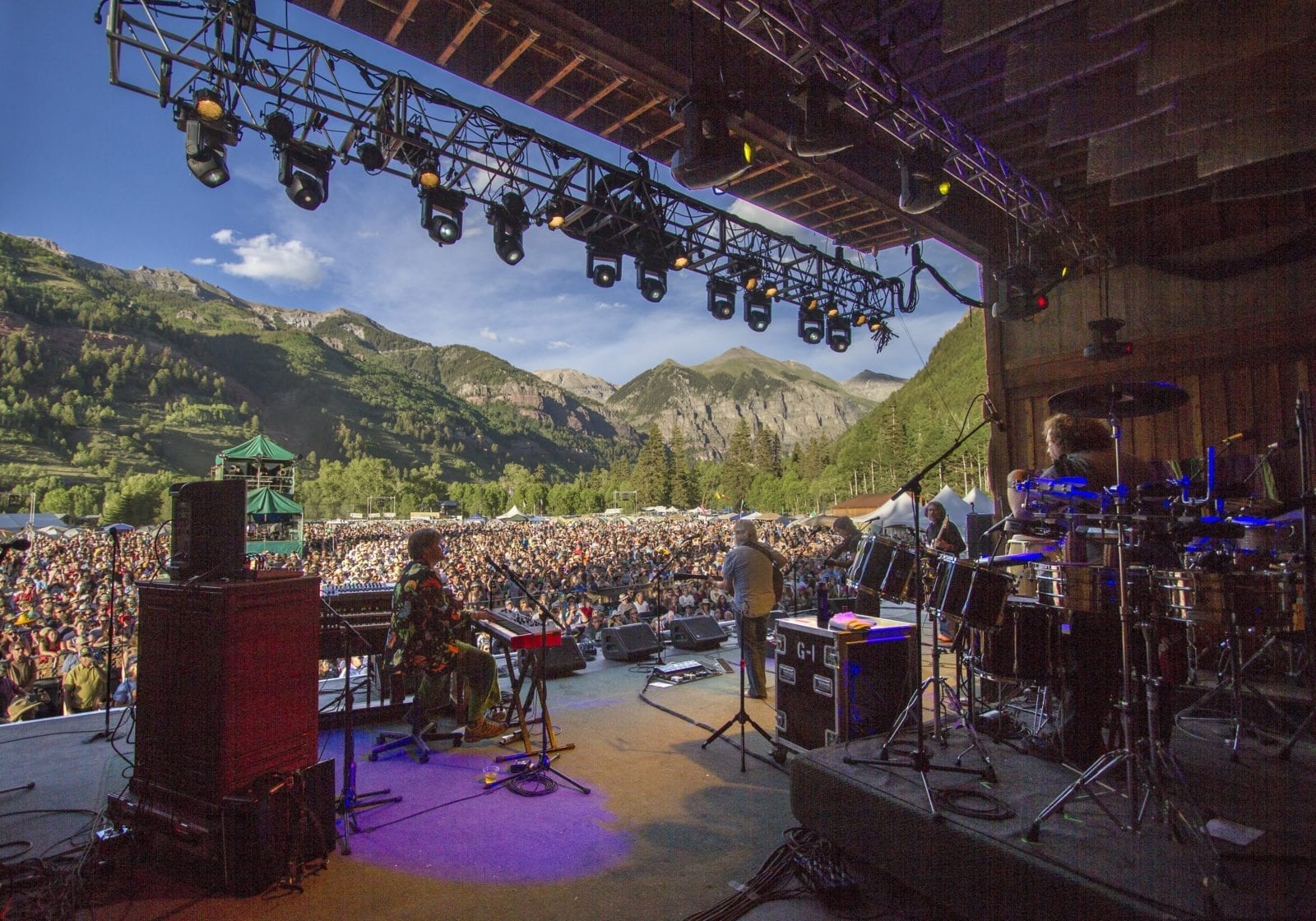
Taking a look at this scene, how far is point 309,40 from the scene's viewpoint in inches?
226

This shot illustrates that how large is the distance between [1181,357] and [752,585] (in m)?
6.88

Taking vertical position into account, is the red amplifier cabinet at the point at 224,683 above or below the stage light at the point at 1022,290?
below

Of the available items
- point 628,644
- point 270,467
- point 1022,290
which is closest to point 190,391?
point 270,467

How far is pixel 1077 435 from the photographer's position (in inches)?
152

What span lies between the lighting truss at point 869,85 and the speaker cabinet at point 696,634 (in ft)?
17.8

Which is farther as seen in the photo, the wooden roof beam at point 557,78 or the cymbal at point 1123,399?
the wooden roof beam at point 557,78

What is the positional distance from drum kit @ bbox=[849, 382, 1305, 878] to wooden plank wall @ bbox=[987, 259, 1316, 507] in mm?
4356

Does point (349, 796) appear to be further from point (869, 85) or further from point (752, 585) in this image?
point (869, 85)

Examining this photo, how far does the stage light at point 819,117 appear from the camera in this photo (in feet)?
16.0

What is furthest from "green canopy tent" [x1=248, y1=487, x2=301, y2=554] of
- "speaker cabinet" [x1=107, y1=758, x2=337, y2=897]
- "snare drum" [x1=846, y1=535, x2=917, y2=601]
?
"snare drum" [x1=846, y1=535, x2=917, y2=601]

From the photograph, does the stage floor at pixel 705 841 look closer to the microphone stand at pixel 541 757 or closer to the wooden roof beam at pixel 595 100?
the microphone stand at pixel 541 757

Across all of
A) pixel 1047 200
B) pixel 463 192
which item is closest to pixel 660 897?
pixel 463 192

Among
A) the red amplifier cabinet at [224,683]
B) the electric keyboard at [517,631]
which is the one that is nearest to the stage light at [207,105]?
the red amplifier cabinet at [224,683]

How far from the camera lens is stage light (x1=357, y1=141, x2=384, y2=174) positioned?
6.57 meters
